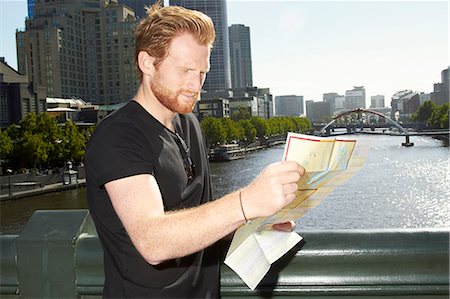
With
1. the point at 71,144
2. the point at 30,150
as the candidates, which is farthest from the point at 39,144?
the point at 71,144

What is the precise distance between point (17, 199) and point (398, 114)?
109m

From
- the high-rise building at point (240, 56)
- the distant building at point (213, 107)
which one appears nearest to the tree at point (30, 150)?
the distant building at point (213, 107)

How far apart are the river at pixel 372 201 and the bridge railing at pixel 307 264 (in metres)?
13.8

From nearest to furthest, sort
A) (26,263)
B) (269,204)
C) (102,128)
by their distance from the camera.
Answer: (269,204) < (102,128) < (26,263)

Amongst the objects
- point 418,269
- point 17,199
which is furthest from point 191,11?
point 17,199

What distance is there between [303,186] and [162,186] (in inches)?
11.8

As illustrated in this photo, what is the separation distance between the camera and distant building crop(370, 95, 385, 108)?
16646 cm

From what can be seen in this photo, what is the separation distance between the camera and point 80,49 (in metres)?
74.3

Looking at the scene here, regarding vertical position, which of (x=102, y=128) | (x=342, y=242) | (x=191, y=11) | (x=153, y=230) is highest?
(x=191, y=11)

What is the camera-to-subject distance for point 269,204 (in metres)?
0.96

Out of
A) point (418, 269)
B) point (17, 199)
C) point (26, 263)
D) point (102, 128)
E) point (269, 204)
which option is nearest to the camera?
point (269, 204)

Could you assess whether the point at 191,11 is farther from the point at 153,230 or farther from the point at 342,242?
the point at 342,242

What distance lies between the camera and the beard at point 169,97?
1.17 metres

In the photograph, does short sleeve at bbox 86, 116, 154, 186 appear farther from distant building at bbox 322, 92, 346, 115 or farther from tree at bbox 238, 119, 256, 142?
distant building at bbox 322, 92, 346, 115
